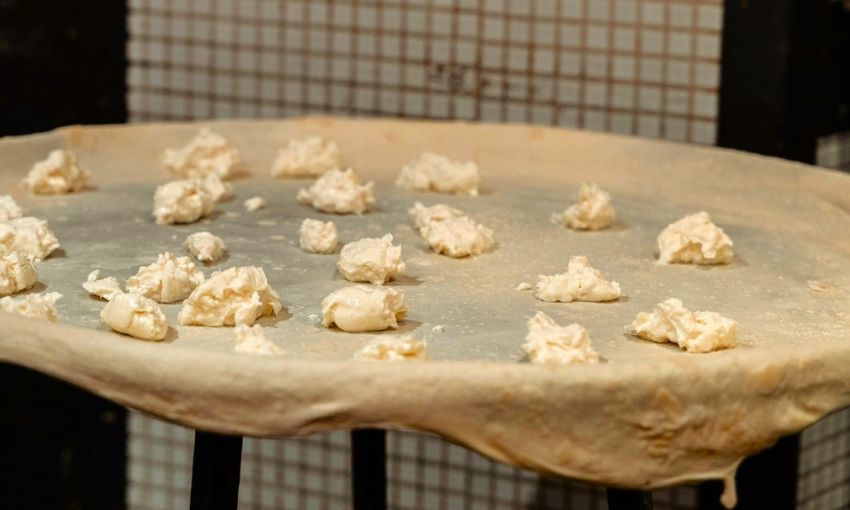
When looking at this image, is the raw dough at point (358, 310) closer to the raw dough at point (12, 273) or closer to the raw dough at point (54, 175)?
the raw dough at point (12, 273)

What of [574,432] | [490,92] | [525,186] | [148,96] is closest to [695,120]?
[490,92]

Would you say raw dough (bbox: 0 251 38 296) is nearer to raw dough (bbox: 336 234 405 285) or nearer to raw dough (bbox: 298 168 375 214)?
raw dough (bbox: 336 234 405 285)

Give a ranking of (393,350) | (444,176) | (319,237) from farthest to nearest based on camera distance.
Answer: (444,176) < (319,237) < (393,350)

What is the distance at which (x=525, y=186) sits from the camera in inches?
61.6

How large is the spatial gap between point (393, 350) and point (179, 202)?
1.64 feet

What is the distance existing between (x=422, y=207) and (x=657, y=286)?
28 cm

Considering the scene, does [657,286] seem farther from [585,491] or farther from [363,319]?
[585,491]

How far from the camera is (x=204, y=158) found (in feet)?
5.10

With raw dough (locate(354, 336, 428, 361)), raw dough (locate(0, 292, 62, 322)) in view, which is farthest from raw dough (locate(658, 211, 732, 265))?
raw dough (locate(0, 292, 62, 322))

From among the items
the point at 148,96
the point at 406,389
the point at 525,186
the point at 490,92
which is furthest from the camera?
the point at 148,96

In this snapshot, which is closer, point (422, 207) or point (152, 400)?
point (152, 400)

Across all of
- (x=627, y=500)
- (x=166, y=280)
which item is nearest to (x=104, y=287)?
(x=166, y=280)

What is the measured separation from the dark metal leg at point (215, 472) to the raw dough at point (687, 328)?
35 cm

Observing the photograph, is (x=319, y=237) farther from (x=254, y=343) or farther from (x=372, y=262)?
(x=254, y=343)
